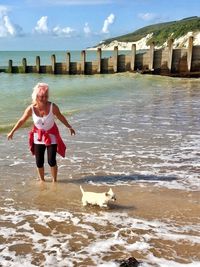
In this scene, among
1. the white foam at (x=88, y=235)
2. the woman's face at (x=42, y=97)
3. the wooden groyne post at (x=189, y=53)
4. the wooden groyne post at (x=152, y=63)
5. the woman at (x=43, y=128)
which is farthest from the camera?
the wooden groyne post at (x=152, y=63)

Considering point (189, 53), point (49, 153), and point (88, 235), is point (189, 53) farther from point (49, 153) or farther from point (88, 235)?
point (88, 235)

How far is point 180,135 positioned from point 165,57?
986 inches

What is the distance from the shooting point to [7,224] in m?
5.35

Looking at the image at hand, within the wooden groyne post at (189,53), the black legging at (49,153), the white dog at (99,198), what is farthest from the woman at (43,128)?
the wooden groyne post at (189,53)

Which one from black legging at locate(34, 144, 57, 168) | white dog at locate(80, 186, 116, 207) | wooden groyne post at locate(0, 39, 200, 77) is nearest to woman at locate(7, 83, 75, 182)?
black legging at locate(34, 144, 57, 168)

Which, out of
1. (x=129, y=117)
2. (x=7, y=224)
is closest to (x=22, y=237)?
(x=7, y=224)

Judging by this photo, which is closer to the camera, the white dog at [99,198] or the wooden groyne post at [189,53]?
the white dog at [99,198]

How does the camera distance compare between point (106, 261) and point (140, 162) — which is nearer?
point (106, 261)

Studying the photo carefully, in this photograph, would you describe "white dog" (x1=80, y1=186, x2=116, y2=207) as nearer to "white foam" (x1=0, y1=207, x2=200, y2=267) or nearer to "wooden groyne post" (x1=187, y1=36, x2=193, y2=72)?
"white foam" (x1=0, y1=207, x2=200, y2=267)

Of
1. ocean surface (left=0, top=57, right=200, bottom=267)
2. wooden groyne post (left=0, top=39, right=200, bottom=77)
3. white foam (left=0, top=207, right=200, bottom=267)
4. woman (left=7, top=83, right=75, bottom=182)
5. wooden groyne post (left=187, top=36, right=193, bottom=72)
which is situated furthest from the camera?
wooden groyne post (left=0, top=39, right=200, bottom=77)

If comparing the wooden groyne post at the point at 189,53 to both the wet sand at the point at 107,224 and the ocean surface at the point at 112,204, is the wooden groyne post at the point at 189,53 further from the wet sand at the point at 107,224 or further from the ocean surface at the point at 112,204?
the wet sand at the point at 107,224

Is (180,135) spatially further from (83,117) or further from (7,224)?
(7,224)

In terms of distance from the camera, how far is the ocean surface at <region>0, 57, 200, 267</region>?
4605 millimetres

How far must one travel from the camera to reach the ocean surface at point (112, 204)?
181 inches
